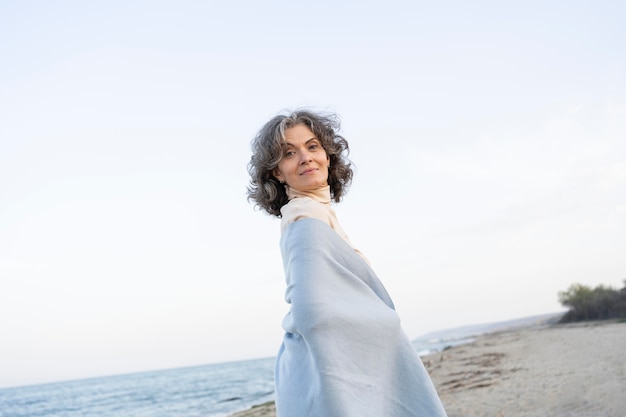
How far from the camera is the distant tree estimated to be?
98.6 feet

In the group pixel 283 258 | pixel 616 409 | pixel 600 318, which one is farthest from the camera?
pixel 600 318

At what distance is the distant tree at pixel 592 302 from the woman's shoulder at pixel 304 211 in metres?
31.1

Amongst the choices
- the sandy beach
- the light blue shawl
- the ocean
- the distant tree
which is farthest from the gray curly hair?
the distant tree

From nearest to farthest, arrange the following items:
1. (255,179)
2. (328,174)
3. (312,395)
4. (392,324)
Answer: (312,395)
(392,324)
(255,179)
(328,174)

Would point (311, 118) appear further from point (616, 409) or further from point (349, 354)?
point (616, 409)

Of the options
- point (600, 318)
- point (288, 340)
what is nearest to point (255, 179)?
point (288, 340)

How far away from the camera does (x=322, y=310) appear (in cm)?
204

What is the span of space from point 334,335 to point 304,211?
0.59 meters

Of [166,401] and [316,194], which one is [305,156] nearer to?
[316,194]

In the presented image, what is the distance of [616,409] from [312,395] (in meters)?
5.27

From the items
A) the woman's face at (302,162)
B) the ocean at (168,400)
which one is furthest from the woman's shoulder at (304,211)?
the ocean at (168,400)

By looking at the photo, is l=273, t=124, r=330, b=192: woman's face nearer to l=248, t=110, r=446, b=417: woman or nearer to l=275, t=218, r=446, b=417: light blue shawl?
l=248, t=110, r=446, b=417: woman

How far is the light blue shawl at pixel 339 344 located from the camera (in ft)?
6.53

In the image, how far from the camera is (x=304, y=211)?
239cm
